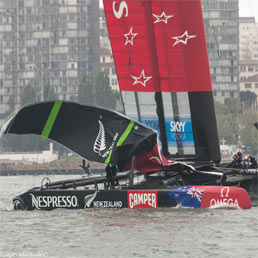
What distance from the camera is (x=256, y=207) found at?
15.0 meters

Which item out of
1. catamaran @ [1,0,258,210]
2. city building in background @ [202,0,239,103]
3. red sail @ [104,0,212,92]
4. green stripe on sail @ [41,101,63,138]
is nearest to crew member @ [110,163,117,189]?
catamaran @ [1,0,258,210]

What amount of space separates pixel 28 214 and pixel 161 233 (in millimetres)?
3746

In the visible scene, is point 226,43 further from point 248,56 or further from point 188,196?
point 188,196

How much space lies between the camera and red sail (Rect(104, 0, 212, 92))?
16438 mm

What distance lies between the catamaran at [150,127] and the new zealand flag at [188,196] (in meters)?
0.02

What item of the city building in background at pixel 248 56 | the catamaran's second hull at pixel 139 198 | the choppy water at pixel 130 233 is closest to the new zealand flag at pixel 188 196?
the catamaran's second hull at pixel 139 198

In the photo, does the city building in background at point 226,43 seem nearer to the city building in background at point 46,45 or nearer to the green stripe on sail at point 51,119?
the city building in background at point 46,45

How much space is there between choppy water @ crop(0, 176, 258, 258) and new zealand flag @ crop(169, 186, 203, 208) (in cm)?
16

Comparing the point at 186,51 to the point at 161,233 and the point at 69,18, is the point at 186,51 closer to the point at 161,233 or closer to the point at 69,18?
the point at 161,233

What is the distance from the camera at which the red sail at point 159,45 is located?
647 inches

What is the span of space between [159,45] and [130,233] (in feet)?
20.6

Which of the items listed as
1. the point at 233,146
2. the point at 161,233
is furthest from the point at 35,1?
the point at 161,233

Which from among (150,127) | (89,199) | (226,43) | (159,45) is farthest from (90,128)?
(226,43)

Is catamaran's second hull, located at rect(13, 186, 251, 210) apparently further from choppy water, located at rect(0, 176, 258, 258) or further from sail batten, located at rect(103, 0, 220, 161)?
sail batten, located at rect(103, 0, 220, 161)
